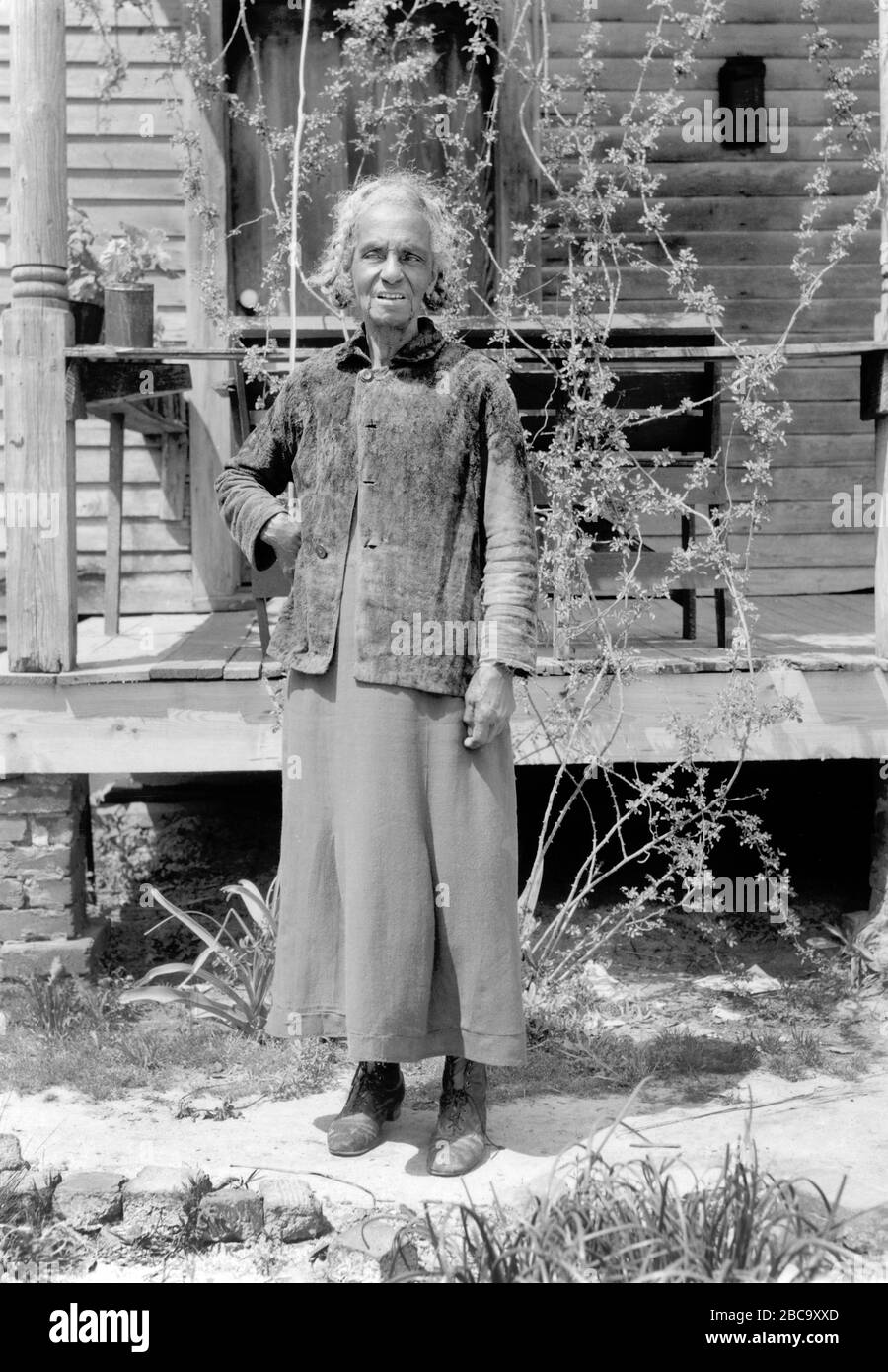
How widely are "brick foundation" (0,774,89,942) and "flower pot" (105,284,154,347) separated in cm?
152

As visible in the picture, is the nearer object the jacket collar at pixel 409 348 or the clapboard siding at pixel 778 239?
the jacket collar at pixel 409 348

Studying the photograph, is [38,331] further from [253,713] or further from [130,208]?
[130,208]

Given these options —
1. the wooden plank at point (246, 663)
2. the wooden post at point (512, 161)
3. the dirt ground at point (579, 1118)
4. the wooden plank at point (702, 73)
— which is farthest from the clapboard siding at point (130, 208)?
the dirt ground at point (579, 1118)

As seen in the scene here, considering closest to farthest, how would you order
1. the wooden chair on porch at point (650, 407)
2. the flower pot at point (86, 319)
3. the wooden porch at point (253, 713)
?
the wooden porch at point (253, 713) < the wooden chair on porch at point (650, 407) < the flower pot at point (86, 319)

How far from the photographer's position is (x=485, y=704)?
288 cm

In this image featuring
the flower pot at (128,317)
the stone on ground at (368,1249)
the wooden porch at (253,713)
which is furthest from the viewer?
→ the flower pot at (128,317)

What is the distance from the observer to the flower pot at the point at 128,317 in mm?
4746

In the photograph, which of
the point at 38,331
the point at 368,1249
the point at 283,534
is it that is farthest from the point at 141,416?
the point at 368,1249

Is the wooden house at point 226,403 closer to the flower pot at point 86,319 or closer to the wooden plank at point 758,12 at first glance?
the wooden plank at point 758,12

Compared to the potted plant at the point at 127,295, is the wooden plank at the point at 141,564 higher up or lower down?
lower down

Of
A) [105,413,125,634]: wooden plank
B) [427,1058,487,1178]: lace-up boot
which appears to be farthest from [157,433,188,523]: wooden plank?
[427,1058,487,1178]: lace-up boot

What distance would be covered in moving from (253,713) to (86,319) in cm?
179

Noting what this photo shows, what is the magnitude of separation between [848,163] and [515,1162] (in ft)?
18.0
